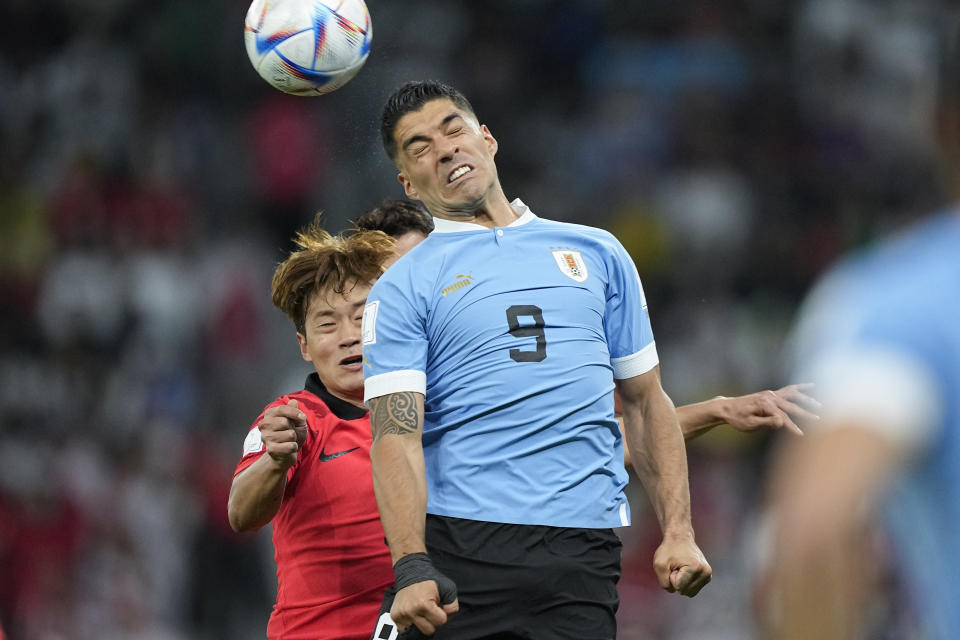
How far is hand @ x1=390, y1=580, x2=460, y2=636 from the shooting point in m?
3.57

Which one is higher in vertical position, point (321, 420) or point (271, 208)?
point (271, 208)

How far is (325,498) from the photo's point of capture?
439 centimetres

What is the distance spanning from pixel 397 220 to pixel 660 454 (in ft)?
4.96

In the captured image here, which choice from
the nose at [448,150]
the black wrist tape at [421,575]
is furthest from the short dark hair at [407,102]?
the black wrist tape at [421,575]

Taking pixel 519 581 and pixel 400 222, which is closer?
pixel 519 581

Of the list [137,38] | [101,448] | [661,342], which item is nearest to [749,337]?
[661,342]

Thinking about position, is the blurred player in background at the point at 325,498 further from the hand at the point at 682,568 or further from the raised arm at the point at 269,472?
the hand at the point at 682,568

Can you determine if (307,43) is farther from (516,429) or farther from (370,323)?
(516,429)

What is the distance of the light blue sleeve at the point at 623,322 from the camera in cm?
425

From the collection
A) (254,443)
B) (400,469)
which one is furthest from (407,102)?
(400,469)

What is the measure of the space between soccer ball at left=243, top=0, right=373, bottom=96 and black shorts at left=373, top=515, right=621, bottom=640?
1.98 meters

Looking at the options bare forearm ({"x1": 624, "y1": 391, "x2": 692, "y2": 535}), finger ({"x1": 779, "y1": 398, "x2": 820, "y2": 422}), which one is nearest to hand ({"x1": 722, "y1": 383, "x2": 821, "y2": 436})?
finger ({"x1": 779, "y1": 398, "x2": 820, "y2": 422})

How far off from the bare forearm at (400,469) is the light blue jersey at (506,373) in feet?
0.19

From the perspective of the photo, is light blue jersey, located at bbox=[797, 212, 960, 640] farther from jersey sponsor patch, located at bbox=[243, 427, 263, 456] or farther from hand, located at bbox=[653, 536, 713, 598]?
jersey sponsor patch, located at bbox=[243, 427, 263, 456]
